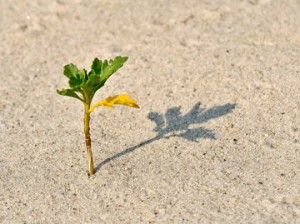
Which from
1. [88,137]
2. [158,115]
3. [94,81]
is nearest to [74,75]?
[94,81]

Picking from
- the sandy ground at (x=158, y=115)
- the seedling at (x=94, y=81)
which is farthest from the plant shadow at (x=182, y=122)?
the seedling at (x=94, y=81)

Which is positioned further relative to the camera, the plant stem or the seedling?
the plant stem

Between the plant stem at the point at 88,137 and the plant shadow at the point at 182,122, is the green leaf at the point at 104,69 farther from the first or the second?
the plant shadow at the point at 182,122

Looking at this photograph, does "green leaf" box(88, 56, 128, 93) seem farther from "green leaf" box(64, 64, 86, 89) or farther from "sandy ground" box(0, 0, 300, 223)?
"sandy ground" box(0, 0, 300, 223)

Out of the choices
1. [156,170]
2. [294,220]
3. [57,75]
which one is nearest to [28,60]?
[57,75]

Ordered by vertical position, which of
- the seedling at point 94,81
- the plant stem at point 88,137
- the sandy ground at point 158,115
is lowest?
the sandy ground at point 158,115

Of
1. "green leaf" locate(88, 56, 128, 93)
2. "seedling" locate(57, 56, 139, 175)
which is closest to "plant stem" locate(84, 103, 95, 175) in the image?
"seedling" locate(57, 56, 139, 175)

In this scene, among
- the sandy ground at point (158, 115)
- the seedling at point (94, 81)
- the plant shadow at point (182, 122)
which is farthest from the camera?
the plant shadow at point (182, 122)

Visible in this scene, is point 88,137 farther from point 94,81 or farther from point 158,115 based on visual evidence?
point 158,115
